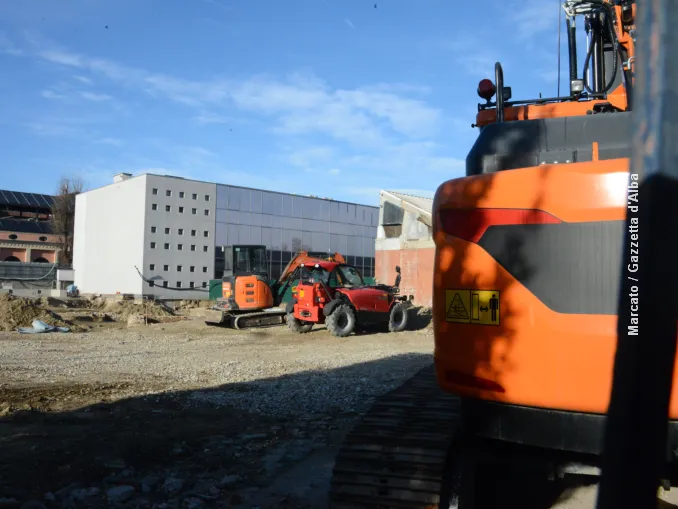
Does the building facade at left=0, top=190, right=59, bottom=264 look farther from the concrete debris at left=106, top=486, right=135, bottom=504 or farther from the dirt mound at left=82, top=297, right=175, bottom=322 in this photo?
the concrete debris at left=106, top=486, right=135, bottom=504

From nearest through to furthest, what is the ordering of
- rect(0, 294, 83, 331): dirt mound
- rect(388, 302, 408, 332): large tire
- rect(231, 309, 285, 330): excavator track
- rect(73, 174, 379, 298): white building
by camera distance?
rect(388, 302, 408, 332): large tire → rect(0, 294, 83, 331): dirt mound → rect(231, 309, 285, 330): excavator track → rect(73, 174, 379, 298): white building

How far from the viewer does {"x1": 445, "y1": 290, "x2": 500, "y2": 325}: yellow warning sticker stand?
2.57 metres

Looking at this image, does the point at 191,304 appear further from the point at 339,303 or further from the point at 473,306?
the point at 473,306

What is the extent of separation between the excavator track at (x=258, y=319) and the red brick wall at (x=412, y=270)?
7.72 meters

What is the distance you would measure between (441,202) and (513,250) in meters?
0.38

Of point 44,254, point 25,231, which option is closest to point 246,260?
point 44,254

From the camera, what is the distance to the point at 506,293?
2549 millimetres

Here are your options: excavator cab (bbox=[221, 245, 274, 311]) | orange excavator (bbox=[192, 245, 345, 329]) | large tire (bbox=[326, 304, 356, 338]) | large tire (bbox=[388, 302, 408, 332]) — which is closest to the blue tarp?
orange excavator (bbox=[192, 245, 345, 329])

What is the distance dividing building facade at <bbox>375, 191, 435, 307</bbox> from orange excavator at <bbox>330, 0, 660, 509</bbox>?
23.7 metres

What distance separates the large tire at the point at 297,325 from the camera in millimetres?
19406

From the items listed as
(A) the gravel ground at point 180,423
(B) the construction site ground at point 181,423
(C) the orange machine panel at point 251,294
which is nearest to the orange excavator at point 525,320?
(B) the construction site ground at point 181,423

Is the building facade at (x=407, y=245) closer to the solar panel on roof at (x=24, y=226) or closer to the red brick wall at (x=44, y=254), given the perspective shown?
the red brick wall at (x=44, y=254)

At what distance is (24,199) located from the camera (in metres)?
61.4

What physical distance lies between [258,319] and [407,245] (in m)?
9.67
